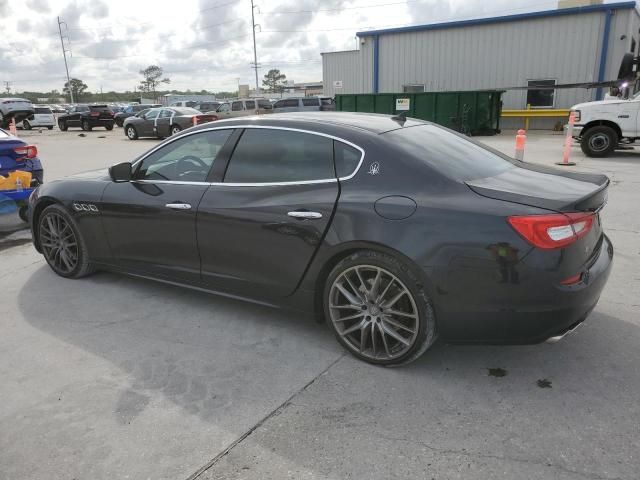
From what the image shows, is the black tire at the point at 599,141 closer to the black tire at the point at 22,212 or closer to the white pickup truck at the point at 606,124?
the white pickup truck at the point at 606,124

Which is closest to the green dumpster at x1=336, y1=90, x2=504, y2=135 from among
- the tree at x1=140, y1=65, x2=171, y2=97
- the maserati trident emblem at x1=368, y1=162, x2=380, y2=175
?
the maserati trident emblem at x1=368, y1=162, x2=380, y2=175

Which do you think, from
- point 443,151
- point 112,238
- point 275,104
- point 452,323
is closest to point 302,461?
point 452,323

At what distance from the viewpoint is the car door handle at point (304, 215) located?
3.25m

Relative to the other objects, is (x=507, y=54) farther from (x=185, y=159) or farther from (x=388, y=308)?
(x=388, y=308)

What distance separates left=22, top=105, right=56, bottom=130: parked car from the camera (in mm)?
31797

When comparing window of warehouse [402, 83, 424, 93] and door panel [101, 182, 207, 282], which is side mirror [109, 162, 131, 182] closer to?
door panel [101, 182, 207, 282]

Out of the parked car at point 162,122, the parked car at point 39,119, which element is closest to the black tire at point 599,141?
the parked car at point 162,122

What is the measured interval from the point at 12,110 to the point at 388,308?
1335 inches

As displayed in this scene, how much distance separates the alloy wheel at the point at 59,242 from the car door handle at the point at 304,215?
245 centimetres

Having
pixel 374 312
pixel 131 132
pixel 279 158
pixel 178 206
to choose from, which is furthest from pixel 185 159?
pixel 131 132

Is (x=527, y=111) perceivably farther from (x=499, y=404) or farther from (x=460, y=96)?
(x=499, y=404)

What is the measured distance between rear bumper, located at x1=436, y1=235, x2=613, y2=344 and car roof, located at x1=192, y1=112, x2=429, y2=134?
4.19 feet

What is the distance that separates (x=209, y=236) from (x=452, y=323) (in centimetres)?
179

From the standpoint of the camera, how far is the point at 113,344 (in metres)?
3.61
